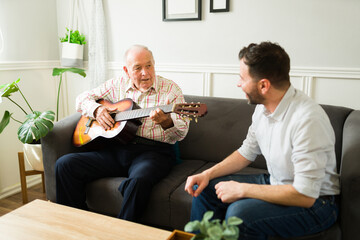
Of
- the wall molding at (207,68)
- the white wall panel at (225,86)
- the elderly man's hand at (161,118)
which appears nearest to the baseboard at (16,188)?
the wall molding at (207,68)

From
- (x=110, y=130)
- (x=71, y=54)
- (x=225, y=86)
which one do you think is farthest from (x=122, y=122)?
(x=71, y=54)

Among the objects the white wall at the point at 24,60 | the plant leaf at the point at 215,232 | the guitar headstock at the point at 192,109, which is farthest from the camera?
A: the white wall at the point at 24,60

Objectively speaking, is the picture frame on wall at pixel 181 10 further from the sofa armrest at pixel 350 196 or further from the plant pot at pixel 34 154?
the sofa armrest at pixel 350 196

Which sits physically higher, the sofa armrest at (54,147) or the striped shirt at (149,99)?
the striped shirt at (149,99)

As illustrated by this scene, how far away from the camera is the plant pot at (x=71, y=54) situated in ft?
9.16

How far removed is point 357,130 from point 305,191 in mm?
633

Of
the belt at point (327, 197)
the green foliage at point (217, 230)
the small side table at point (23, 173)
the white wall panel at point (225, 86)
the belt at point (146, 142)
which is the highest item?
the white wall panel at point (225, 86)

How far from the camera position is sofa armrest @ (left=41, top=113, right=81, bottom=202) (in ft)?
6.52

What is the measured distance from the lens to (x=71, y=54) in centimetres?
280

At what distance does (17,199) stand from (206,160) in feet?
5.17

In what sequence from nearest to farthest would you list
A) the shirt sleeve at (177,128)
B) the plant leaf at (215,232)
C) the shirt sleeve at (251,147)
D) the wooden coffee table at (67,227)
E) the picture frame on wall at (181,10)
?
1. the plant leaf at (215,232)
2. the wooden coffee table at (67,227)
3. the shirt sleeve at (251,147)
4. the shirt sleeve at (177,128)
5. the picture frame on wall at (181,10)

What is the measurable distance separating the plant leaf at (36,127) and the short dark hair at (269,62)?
1.30 m

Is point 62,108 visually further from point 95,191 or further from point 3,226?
point 3,226

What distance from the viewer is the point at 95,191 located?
187 cm
